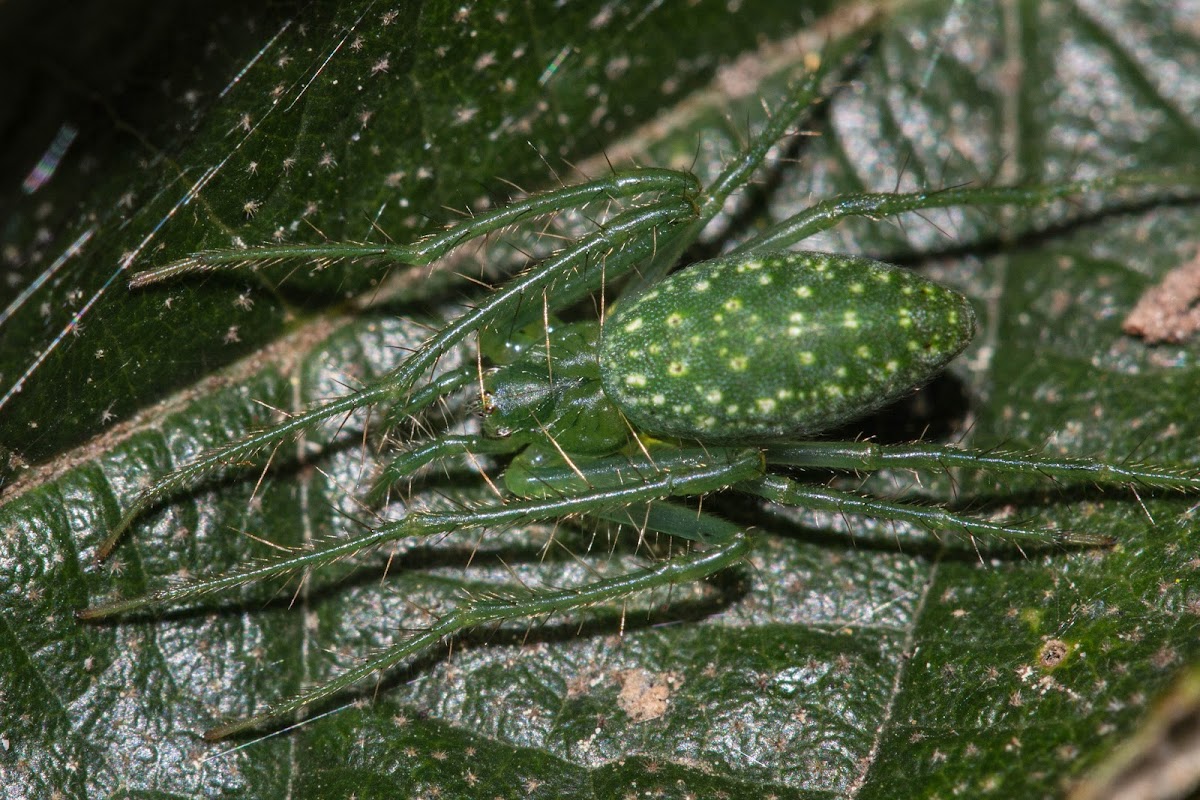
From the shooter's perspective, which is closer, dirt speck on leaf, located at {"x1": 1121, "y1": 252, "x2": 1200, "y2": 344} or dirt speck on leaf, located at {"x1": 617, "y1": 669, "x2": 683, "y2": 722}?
dirt speck on leaf, located at {"x1": 617, "y1": 669, "x2": 683, "y2": 722}

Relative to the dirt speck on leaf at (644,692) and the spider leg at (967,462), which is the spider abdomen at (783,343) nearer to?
the spider leg at (967,462)

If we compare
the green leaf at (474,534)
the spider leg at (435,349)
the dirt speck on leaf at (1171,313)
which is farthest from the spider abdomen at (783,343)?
the dirt speck on leaf at (1171,313)

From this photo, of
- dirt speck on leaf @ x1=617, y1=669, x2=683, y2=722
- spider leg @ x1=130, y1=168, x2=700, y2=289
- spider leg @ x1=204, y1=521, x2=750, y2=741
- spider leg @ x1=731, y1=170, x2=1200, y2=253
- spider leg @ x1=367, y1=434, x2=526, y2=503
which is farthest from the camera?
spider leg @ x1=731, y1=170, x2=1200, y2=253

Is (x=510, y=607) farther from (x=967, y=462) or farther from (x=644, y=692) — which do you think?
(x=967, y=462)

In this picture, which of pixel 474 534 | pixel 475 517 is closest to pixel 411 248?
pixel 475 517

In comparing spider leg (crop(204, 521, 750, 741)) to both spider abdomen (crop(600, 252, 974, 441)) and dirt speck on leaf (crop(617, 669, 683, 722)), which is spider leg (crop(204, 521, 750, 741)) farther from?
spider abdomen (crop(600, 252, 974, 441))

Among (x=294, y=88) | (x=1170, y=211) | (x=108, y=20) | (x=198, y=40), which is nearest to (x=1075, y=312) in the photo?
(x=1170, y=211)

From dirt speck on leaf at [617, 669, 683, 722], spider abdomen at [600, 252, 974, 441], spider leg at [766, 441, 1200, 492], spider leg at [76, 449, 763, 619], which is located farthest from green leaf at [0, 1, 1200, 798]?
spider abdomen at [600, 252, 974, 441]
